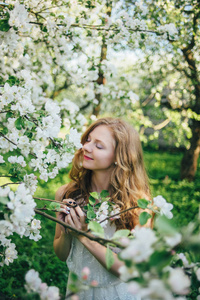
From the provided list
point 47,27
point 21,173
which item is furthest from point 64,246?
point 47,27

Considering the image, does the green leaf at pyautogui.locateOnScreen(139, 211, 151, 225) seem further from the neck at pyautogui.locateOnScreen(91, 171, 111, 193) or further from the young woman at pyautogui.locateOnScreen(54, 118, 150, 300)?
the neck at pyautogui.locateOnScreen(91, 171, 111, 193)

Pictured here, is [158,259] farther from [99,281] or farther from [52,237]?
[52,237]

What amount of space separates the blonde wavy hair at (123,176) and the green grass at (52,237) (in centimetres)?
38

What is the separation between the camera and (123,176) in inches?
74.1

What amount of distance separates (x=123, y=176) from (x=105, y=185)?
16 cm

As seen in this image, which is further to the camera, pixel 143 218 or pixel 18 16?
pixel 18 16

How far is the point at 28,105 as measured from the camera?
4.59 feet

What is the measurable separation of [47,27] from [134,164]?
4.40 ft

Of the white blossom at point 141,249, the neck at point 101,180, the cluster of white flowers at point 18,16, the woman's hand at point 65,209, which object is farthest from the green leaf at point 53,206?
the cluster of white flowers at point 18,16

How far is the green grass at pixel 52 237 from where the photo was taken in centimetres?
Result: 278

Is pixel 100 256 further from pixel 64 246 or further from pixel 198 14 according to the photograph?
pixel 198 14

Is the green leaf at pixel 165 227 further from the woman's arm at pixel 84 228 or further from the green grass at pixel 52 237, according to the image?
the woman's arm at pixel 84 228

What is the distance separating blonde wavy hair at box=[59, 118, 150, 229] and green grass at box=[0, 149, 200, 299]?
383 millimetres

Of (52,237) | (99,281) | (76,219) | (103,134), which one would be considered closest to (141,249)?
(76,219)
